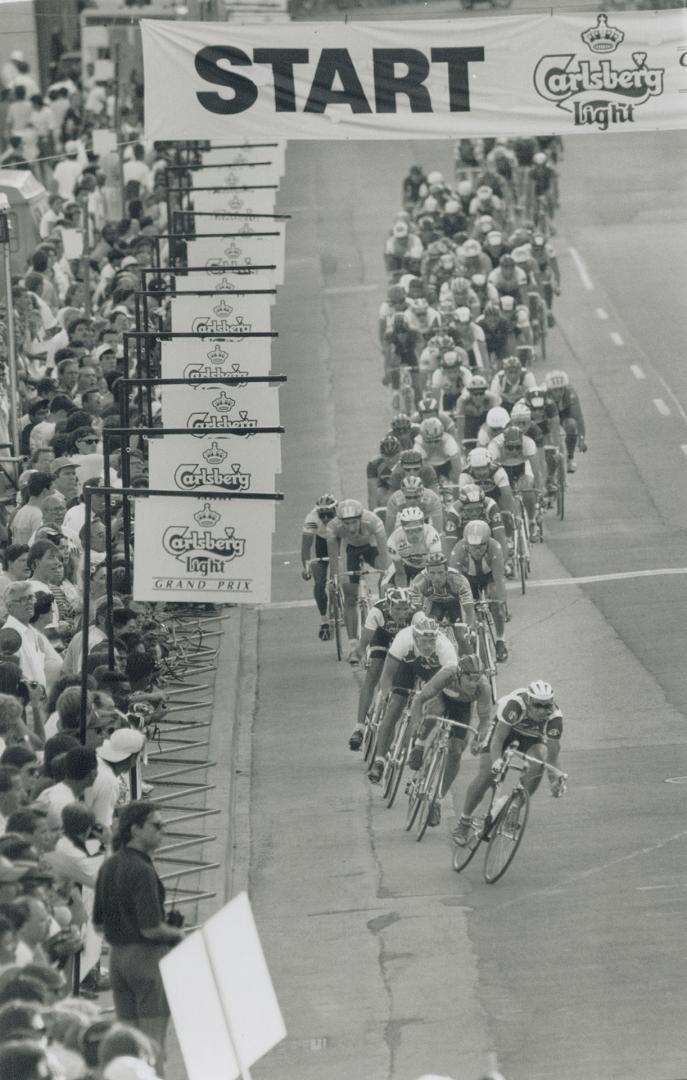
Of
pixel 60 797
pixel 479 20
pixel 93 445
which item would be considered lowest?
pixel 60 797

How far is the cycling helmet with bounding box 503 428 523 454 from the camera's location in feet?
84.3

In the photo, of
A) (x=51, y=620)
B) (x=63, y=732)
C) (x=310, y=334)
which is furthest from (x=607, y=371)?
(x=63, y=732)

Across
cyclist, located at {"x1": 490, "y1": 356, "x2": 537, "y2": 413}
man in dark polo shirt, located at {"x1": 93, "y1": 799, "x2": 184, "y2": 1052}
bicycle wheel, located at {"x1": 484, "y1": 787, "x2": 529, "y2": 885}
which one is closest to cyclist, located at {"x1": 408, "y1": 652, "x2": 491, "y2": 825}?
bicycle wheel, located at {"x1": 484, "y1": 787, "x2": 529, "y2": 885}

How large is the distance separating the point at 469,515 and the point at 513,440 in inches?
142

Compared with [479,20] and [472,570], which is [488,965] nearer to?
[472,570]

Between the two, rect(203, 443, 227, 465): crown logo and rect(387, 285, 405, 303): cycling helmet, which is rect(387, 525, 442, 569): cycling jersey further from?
rect(387, 285, 405, 303): cycling helmet

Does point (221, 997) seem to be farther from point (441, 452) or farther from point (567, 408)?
point (567, 408)

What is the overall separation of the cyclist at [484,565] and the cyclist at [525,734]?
4.77 metres

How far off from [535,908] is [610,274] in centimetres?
3238

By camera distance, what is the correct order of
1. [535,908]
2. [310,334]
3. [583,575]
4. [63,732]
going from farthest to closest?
[310,334], [583,575], [535,908], [63,732]

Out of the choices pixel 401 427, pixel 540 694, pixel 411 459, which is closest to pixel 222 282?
pixel 411 459

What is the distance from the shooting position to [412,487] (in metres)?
22.9

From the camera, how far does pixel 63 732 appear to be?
45.0ft

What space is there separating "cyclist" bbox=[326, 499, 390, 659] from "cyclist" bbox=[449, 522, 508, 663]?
34.3 inches
